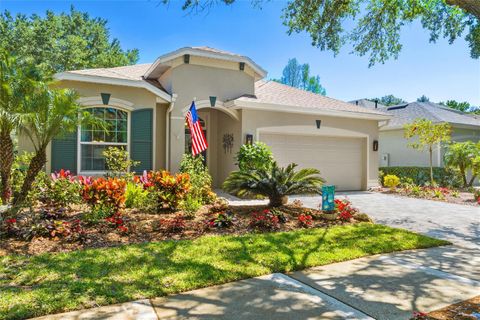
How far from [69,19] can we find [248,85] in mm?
25381

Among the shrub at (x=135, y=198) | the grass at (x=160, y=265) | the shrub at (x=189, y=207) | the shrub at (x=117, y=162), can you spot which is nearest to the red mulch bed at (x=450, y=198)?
the grass at (x=160, y=265)

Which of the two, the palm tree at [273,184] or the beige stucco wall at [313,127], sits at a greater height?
the beige stucco wall at [313,127]

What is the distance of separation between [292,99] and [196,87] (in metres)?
Result: 4.33

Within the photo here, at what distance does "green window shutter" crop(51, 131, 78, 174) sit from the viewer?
973cm

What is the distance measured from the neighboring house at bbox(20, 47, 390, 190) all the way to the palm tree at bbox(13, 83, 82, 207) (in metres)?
2.98

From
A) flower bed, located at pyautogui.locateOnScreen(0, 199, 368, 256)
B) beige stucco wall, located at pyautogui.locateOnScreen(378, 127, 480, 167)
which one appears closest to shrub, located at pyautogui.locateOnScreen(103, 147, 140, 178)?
flower bed, located at pyautogui.locateOnScreen(0, 199, 368, 256)

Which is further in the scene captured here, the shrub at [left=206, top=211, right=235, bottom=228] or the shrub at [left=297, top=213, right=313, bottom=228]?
the shrub at [left=297, top=213, right=313, bottom=228]

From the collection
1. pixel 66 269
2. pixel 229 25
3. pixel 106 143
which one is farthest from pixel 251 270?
pixel 229 25

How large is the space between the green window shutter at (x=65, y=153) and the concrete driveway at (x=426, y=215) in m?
7.36

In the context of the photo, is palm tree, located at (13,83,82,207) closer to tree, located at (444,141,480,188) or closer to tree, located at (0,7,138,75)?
tree, located at (444,141,480,188)

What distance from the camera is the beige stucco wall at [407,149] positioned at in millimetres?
18109

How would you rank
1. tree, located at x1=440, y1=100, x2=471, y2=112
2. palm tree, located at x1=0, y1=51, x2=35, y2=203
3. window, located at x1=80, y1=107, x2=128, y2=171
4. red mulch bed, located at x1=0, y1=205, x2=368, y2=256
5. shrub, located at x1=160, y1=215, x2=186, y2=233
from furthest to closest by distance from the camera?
tree, located at x1=440, y1=100, x2=471, y2=112 < window, located at x1=80, y1=107, x2=128, y2=171 < palm tree, located at x1=0, y1=51, x2=35, y2=203 < shrub, located at x1=160, y1=215, x2=186, y2=233 < red mulch bed, located at x1=0, y1=205, x2=368, y2=256

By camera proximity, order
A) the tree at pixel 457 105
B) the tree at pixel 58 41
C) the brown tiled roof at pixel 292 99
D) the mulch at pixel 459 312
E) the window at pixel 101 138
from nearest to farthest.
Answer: the mulch at pixel 459 312 < the window at pixel 101 138 < the brown tiled roof at pixel 292 99 < the tree at pixel 58 41 < the tree at pixel 457 105

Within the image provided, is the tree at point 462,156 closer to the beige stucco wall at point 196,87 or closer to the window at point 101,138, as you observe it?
the beige stucco wall at point 196,87
